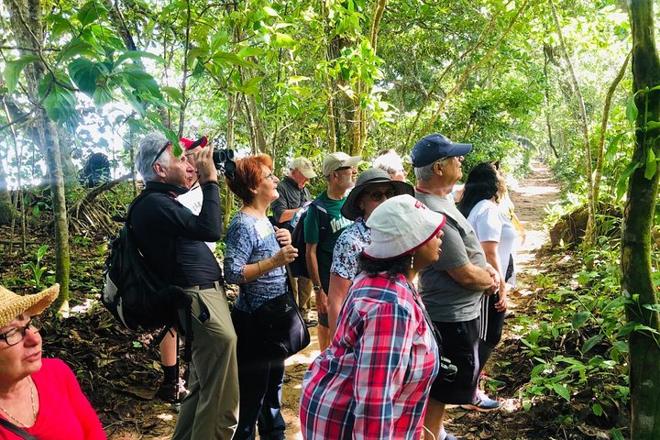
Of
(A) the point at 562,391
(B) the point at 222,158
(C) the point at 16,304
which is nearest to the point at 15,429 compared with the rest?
(C) the point at 16,304

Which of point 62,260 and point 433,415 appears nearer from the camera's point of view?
point 433,415

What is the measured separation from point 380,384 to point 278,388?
169 centimetres

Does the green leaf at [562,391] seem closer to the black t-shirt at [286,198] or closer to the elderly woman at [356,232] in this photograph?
the elderly woman at [356,232]

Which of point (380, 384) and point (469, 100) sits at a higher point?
point (469, 100)

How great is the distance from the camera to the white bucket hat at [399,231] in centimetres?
180

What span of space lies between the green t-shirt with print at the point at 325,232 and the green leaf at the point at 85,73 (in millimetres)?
2332

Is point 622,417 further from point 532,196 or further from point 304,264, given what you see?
point 532,196

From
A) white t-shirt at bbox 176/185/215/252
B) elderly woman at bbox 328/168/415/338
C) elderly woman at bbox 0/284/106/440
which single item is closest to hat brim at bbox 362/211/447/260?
elderly woman at bbox 328/168/415/338

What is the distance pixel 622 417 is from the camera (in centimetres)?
310

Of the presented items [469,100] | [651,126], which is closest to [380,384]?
[651,126]

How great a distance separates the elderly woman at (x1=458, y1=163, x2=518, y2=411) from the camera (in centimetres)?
317

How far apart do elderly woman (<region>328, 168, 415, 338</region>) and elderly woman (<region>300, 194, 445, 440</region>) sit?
0.99m

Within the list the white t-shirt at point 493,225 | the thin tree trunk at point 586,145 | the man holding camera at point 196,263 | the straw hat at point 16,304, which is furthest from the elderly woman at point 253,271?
the thin tree trunk at point 586,145

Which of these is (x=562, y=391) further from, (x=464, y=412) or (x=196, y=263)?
(x=196, y=263)
